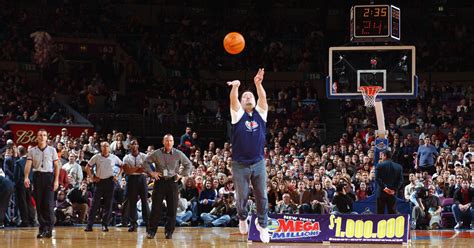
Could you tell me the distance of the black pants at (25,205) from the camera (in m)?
21.8

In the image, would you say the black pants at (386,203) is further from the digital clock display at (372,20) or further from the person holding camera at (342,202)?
the digital clock display at (372,20)

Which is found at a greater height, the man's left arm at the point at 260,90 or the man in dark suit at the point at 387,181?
the man's left arm at the point at 260,90

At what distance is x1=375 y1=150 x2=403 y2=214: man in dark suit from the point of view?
19391 mm

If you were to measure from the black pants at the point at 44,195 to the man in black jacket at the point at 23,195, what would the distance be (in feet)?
13.4

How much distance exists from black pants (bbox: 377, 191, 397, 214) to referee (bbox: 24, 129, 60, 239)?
7.19 meters

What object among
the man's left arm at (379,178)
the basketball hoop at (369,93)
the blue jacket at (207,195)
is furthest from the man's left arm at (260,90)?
the blue jacket at (207,195)

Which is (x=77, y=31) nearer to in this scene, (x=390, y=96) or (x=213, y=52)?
(x=213, y=52)

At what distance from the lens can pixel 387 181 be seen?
19516mm

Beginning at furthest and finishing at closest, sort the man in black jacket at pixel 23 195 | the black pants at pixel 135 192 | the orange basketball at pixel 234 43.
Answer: the man in black jacket at pixel 23 195 < the black pants at pixel 135 192 < the orange basketball at pixel 234 43

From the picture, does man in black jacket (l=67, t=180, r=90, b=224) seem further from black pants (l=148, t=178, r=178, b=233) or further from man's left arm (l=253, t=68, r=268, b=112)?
man's left arm (l=253, t=68, r=268, b=112)

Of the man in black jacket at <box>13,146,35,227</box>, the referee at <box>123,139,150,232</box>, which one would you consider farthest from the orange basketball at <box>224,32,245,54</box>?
the man in black jacket at <box>13,146,35,227</box>

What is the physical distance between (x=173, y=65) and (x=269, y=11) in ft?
21.7

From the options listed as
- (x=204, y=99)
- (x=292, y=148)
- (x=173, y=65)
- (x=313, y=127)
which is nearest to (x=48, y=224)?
(x=292, y=148)

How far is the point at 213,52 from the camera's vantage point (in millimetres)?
38469
